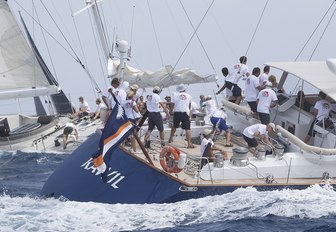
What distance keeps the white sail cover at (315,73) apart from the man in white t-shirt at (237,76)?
51.0 inches

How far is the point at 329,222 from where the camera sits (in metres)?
12.6

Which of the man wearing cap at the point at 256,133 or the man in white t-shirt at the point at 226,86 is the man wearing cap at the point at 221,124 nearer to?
the man wearing cap at the point at 256,133

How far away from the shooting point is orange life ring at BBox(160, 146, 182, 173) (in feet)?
44.3

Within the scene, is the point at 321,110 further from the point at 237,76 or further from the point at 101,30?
the point at 101,30

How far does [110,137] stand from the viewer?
42.4ft

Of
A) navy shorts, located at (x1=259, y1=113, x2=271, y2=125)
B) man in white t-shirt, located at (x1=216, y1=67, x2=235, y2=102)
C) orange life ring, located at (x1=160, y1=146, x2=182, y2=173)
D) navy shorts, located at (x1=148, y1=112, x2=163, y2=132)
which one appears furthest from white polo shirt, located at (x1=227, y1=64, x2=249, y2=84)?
orange life ring, located at (x1=160, y1=146, x2=182, y2=173)

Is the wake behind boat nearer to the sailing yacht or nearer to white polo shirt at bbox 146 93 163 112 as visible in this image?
white polo shirt at bbox 146 93 163 112

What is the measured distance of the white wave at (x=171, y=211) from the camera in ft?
41.0

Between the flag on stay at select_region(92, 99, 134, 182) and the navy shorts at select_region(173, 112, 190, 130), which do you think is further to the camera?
the navy shorts at select_region(173, 112, 190, 130)

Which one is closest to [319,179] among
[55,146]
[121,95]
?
[121,95]

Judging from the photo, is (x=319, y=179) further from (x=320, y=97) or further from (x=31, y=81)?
(x=31, y=81)

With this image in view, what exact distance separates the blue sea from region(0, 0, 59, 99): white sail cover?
1139 cm

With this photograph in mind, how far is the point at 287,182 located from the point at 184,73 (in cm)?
982

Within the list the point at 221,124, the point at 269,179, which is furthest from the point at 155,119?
the point at 269,179
